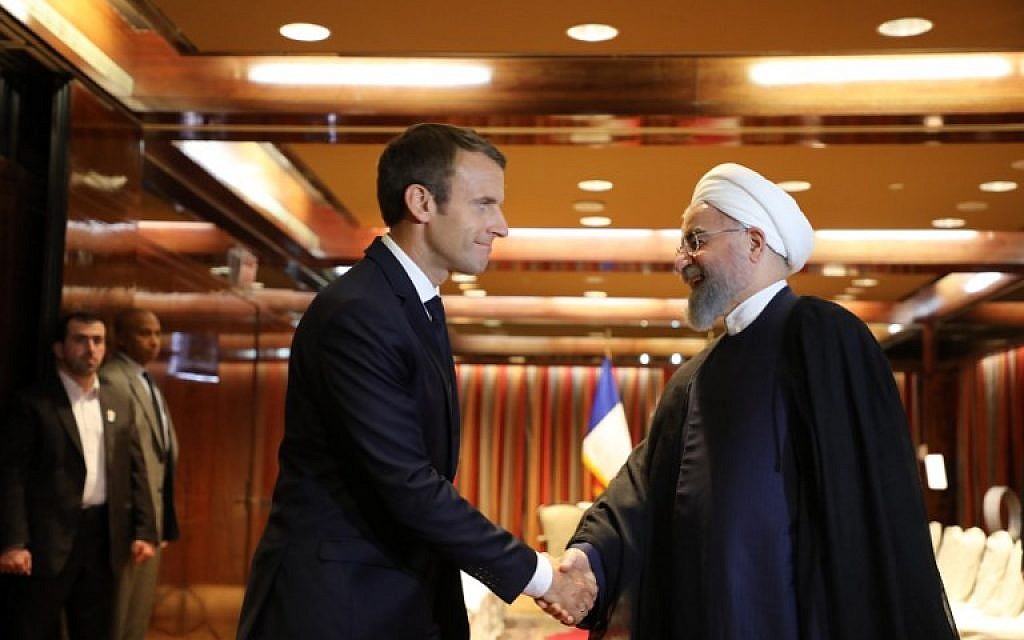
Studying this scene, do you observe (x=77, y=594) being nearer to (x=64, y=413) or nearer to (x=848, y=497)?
(x=64, y=413)

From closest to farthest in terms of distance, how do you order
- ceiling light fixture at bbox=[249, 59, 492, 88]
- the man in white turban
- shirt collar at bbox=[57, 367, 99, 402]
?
the man in white turban, shirt collar at bbox=[57, 367, 99, 402], ceiling light fixture at bbox=[249, 59, 492, 88]

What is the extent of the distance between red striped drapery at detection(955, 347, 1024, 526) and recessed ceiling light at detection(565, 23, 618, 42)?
6.64 m

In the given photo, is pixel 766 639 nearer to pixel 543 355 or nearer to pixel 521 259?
pixel 521 259

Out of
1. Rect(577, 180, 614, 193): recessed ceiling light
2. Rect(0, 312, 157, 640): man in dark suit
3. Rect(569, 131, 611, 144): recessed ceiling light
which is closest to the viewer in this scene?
Rect(0, 312, 157, 640): man in dark suit

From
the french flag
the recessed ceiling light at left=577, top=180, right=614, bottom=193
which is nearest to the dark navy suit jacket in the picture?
the recessed ceiling light at left=577, top=180, right=614, bottom=193

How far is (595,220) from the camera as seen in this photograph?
8.89 m

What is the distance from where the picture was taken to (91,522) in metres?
5.44

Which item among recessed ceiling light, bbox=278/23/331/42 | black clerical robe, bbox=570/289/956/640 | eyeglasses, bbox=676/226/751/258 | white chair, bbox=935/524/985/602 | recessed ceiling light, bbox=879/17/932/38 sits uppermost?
recessed ceiling light, bbox=278/23/331/42

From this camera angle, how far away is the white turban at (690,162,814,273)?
8.89 feet

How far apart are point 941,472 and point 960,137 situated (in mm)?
5952

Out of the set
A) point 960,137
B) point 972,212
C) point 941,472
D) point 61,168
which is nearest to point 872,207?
point 972,212

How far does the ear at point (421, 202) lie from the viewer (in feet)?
8.09

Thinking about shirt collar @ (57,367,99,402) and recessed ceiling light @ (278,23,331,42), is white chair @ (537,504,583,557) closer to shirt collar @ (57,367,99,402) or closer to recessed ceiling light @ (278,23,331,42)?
shirt collar @ (57,367,99,402)

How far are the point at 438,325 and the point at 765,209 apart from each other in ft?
2.42
